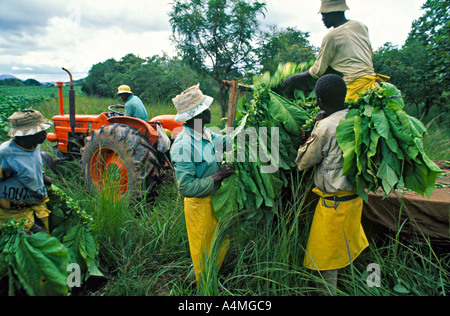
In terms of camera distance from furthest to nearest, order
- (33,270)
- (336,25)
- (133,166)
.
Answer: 1. (133,166)
2. (336,25)
3. (33,270)

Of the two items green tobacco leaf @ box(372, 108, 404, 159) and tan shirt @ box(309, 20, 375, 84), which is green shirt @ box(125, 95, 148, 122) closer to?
tan shirt @ box(309, 20, 375, 84)

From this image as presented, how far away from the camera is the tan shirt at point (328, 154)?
211 centimetres

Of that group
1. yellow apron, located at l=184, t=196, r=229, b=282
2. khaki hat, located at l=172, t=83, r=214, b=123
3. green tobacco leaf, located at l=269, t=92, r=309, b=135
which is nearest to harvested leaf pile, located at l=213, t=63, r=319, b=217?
green tobacco leaf, located at l=269, t=92, r=309, b=135

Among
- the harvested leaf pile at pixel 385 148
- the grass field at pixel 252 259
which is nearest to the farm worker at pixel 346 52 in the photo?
the harvested leaf pile at pixel 385 148

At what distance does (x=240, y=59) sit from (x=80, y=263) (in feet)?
28.0

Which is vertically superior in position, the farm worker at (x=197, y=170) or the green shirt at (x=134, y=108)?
the green shirt at (x=134, y=108)

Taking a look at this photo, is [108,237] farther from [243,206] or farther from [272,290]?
[272,290]

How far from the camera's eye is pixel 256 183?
2.39m

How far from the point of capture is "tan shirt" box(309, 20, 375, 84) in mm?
2580

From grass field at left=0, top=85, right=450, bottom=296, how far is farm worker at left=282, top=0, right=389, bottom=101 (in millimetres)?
1011

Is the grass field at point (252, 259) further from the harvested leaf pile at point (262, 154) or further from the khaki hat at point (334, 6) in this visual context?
the khaki hat at point (334, 6)

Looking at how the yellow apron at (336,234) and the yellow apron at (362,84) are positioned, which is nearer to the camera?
the yellow apron at (336,234)

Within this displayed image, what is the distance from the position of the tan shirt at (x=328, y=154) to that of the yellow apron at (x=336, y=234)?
0.29 feet

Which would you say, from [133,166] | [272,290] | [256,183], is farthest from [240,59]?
[272,290]
